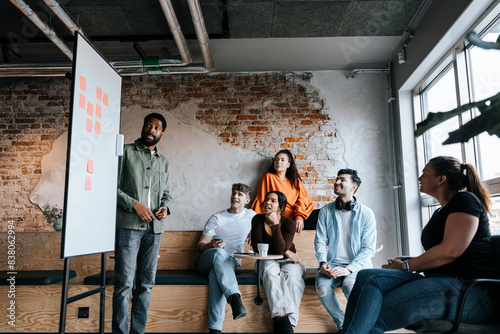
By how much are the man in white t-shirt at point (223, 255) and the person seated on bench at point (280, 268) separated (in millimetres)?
259

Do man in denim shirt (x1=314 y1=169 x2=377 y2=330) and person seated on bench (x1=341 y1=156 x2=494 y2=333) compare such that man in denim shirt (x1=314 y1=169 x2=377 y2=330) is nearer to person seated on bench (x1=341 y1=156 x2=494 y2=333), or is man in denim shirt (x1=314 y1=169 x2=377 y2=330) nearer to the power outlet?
person seated on bench (x1=341 y1=156 x2=494 y2=333)

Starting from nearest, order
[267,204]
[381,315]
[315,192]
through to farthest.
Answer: [381,315], [267,204], [315,192]

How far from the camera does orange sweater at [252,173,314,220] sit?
4.34 m

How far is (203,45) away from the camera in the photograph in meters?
4.09

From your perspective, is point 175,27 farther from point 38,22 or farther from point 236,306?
point 236,306

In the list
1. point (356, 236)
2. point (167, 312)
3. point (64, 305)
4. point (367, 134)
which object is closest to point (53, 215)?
point (167, 312)

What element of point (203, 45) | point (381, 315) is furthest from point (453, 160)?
point (203, 45)

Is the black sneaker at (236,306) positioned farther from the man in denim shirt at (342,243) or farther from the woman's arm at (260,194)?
the woman's arm at (260,194)

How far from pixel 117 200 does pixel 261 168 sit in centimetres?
241

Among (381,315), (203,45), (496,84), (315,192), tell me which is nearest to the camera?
Answer: (381,315)

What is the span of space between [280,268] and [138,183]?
1.35 metres

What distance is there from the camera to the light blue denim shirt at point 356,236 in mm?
3072

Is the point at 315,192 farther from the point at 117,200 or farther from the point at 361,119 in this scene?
the point at 117,200

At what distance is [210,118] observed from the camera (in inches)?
199
